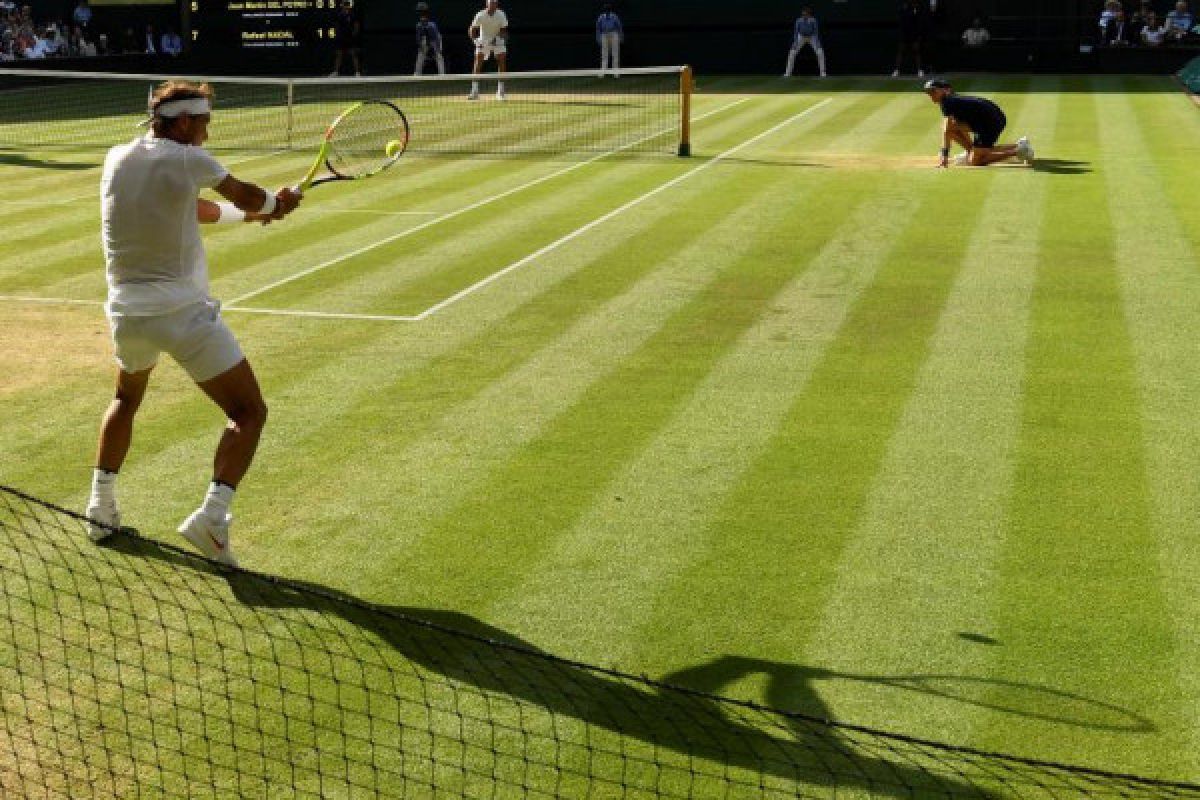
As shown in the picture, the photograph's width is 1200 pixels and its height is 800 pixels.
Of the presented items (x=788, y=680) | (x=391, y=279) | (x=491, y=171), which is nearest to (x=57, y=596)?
(x=788, y=680)

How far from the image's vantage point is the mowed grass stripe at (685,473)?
7551mm

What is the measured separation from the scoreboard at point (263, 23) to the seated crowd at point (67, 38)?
1.57 meters

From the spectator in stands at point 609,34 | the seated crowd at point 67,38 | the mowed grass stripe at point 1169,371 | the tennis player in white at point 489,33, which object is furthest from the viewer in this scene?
the seated crowd at point 67,38

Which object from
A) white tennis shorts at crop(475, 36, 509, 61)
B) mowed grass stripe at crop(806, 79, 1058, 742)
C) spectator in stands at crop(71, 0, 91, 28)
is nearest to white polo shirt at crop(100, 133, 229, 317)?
mowed grass stripe at crop(806, 79, 1058, 742)

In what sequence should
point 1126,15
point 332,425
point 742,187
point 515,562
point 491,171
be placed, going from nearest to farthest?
point 515,562 → point 332,425 → point 742,187 → point 491,171 → point 1126,15

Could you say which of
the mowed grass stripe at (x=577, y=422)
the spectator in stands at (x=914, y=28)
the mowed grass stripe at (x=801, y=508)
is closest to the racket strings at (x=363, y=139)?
the mowed grass stripe at (x=577, y=422)

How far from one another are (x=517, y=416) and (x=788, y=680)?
4.33 meters

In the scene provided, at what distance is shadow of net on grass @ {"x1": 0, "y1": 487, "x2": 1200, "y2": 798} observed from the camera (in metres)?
5.94

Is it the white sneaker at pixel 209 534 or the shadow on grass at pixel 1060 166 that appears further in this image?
the shadow on grass at pixel 1060 166

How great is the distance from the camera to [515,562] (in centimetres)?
810

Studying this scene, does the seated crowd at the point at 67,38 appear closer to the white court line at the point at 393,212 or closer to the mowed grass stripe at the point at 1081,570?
the white court line at the point at 393,212

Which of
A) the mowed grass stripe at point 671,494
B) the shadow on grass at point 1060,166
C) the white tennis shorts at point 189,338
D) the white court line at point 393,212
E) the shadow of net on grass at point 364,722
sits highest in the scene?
the white tennis shorts at point 189,338

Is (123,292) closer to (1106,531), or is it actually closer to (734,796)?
(734,796)

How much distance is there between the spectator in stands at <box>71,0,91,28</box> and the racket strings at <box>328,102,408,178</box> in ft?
65.9
